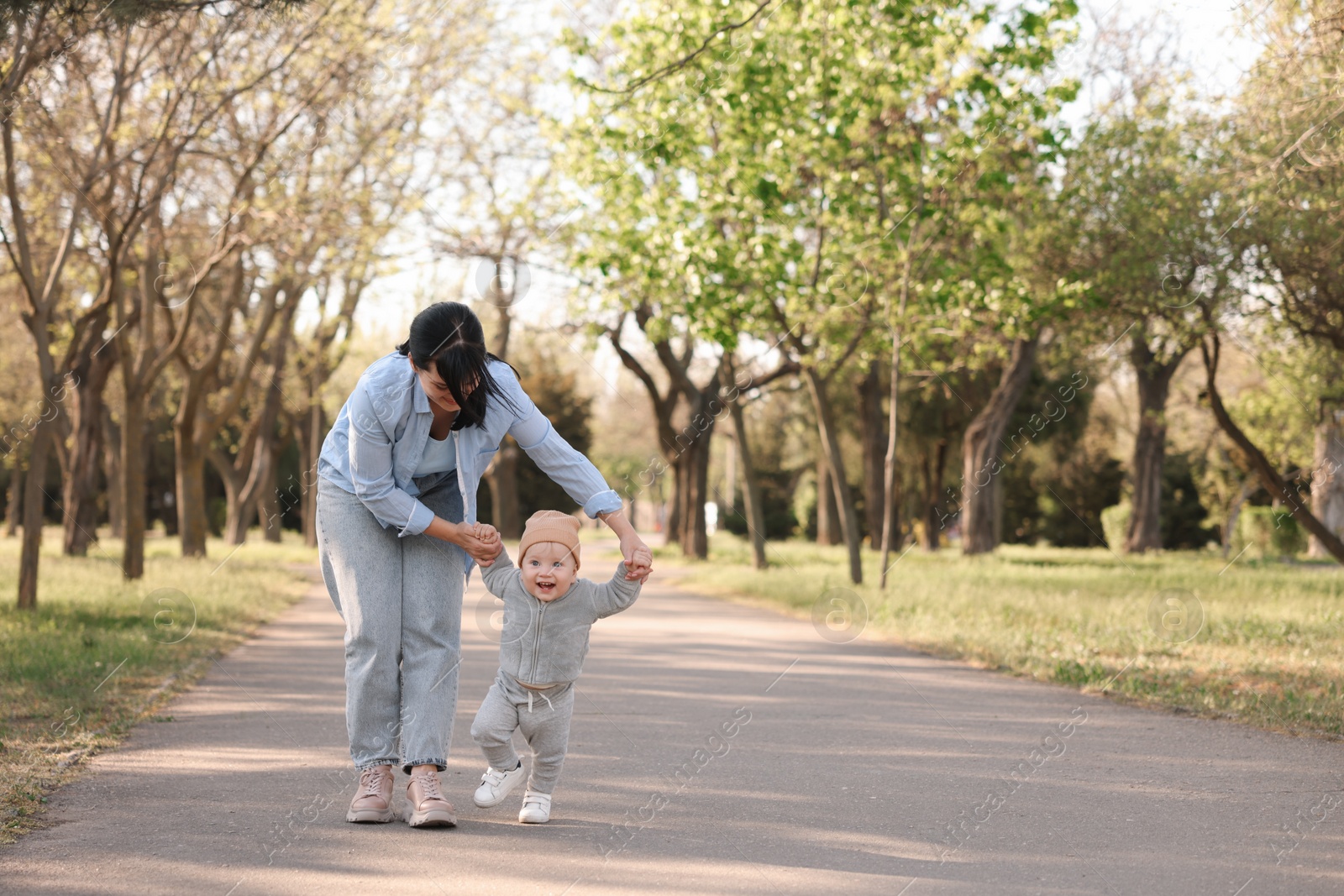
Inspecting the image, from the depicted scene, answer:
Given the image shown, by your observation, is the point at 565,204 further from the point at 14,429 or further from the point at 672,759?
the point at 672,759

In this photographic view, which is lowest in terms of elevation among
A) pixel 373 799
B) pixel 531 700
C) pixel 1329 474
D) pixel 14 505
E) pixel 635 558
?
pixel 373 799

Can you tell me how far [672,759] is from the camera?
612 cm

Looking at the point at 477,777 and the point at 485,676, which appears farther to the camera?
the point at 485,676

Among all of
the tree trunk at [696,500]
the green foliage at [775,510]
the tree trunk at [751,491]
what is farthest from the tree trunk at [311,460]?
the green foliage at [775,510]

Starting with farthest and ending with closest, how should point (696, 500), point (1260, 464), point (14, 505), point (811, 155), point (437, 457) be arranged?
1. point (14, 505)
2. point (696, 500)
3. point (1260, 464)
4. point (811, 155)
5. point (437, 457)

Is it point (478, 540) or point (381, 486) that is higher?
point (381, 486)

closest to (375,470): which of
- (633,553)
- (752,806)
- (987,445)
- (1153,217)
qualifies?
(633,553)

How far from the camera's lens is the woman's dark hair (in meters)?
4.43

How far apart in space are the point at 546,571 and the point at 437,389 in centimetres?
74

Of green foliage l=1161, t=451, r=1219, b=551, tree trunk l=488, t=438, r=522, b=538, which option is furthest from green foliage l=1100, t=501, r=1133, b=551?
tree trunk l=488, t=438, r=522, b=538

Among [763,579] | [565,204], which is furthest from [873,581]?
[565,204]

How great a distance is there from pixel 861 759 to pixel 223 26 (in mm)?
9956

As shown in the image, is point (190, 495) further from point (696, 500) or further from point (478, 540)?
point (478, 540)

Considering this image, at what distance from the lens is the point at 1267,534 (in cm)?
3525
